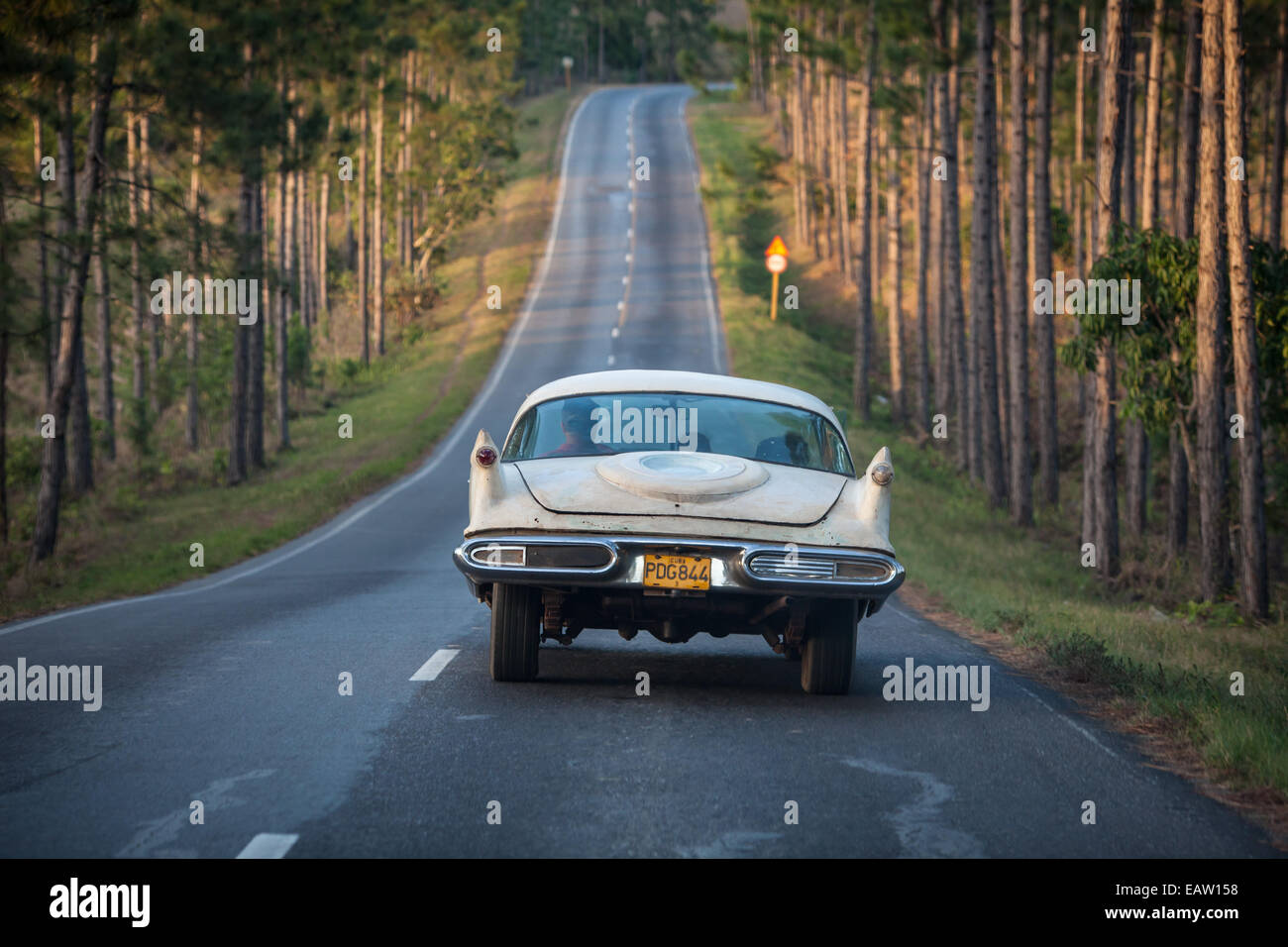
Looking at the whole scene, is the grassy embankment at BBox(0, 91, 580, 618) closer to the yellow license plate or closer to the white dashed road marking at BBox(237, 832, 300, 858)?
the yellow license plate

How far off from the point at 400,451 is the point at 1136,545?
16099 millimetres

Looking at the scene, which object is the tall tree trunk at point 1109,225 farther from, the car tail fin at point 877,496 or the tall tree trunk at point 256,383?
the tall tree trunk at point 256,383

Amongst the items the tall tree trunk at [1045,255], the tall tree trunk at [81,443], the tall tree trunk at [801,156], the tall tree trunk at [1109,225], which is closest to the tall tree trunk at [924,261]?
the tall tree trunk at [1045,255]

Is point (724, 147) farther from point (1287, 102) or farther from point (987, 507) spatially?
point (987, 507)

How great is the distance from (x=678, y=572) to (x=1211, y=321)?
12.4 m

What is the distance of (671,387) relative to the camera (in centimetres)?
918

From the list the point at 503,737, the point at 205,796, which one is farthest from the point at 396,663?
the point at 205,796

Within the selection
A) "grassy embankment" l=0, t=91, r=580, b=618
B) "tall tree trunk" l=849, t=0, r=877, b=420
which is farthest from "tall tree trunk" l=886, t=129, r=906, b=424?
"grassy embankment" l=0, t=91, r=580, b=618

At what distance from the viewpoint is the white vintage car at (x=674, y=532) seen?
24.9ft

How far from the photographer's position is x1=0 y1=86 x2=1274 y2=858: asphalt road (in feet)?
17.6

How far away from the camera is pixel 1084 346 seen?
63.1 feet

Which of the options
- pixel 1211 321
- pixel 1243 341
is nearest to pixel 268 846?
pixel 1243 341

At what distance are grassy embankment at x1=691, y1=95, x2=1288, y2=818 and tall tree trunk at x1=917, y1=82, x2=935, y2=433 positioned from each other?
1.19 metres

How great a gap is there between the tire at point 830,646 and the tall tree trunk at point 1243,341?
10.6 metres
